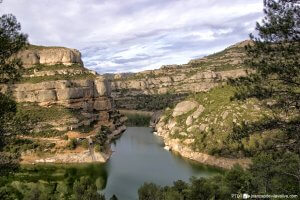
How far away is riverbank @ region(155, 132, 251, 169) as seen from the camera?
52.6 meters

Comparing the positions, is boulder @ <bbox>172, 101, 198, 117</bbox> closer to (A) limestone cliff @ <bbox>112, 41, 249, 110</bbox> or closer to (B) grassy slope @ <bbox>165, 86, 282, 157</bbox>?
(B) grassy slope @ <bbox>165, 86, 282, 157</bbox>

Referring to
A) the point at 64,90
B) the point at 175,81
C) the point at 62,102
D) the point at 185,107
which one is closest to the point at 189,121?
the point at 185,107

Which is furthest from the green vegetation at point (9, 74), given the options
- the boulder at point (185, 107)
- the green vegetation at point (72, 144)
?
the boulder at point (185, 107)

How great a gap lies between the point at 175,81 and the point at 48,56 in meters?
73.3

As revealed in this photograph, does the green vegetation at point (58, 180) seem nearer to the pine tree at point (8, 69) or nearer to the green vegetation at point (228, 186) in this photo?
the green vegetation at point (228, 186)

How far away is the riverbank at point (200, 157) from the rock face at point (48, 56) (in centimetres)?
3483

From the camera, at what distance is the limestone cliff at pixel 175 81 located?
134 meters

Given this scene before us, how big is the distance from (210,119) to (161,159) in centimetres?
1191

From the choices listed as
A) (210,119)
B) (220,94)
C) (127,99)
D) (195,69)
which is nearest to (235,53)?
(195,69)

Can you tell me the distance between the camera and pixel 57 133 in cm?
6856

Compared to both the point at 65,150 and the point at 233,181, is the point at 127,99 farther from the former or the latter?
the point at 233,181

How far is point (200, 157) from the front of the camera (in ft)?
196

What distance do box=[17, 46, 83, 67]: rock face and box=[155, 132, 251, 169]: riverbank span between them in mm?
34833

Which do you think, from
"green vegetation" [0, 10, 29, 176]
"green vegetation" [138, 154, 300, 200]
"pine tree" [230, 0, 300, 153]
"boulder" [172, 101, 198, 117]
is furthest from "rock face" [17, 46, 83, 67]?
"pine tree" [230, 0, 300, 153]
